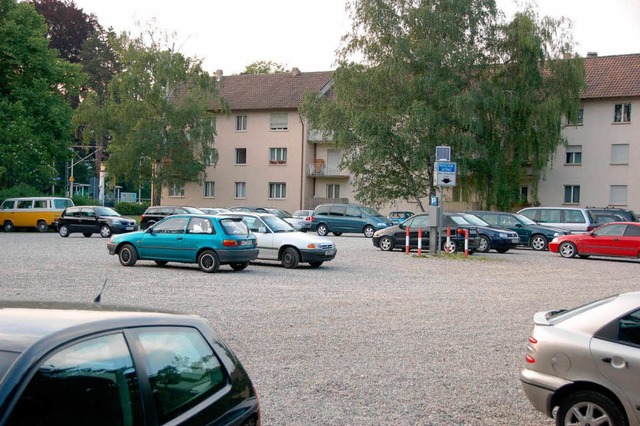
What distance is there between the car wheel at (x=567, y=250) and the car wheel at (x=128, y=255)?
54.0 ft

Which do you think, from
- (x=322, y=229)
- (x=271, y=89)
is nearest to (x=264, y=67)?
(x=271, y=89)

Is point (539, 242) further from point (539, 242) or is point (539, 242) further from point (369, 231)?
point (369, 231)

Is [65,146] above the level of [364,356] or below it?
above

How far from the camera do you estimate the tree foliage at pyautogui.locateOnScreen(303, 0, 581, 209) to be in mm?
46500

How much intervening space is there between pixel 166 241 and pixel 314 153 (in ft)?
149

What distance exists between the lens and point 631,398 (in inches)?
228

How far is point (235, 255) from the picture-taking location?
65.9 feet

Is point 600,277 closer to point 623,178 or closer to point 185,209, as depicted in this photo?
point 185,209

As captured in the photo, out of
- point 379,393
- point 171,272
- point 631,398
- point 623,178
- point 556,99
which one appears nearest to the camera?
point 631,398

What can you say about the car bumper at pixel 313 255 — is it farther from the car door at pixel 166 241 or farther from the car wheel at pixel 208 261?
the car door at pixel 166 241

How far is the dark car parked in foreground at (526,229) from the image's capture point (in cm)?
3347

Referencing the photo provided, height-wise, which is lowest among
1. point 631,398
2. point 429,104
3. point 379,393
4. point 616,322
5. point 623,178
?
point 379,393

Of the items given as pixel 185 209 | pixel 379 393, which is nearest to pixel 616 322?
pixel 379 393

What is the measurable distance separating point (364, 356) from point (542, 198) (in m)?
51.4
